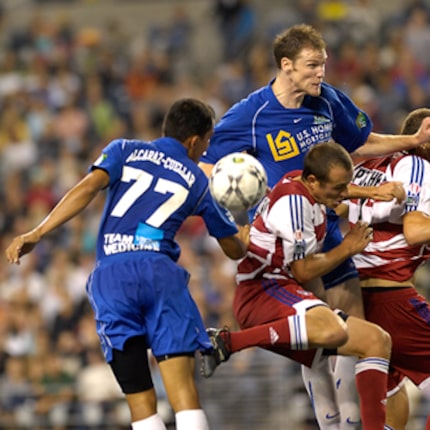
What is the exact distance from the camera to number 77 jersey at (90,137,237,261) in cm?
701

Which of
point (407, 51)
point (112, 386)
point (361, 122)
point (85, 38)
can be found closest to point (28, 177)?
point (85, 38)

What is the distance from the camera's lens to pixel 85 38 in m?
19.1

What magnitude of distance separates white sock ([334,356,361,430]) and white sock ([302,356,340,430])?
0.17 feet

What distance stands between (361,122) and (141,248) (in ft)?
7.24

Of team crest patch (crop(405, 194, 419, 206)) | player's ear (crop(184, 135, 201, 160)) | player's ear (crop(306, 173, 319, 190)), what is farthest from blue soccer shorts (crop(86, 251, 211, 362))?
team crest patch (crop(405, 194, 419, 206))

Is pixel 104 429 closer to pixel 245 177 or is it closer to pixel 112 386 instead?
pixel 112 386

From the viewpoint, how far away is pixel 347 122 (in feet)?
26.9

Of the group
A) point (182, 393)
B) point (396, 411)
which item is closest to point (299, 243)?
point (182, 393)

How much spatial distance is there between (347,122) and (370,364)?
74.2 inches

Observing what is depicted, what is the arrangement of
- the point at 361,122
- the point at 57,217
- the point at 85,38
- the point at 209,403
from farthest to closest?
the point at 85,38
the point at 209,403
the point at 361,122
the point at 57,217

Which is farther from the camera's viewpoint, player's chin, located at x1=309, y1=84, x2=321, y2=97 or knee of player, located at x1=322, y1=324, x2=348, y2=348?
player's chin, located at x1=309, y1=84, x2=321, y2=97

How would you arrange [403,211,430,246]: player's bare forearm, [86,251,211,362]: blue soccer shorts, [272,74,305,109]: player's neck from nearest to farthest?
1. [86,251,211,362]: blue soccer shorts
2. [403,211,430,246]: player's bare forearm
3. [272,74,305,109]: player's neck

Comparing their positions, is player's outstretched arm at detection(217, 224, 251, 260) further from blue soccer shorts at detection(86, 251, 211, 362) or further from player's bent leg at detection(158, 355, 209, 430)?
player's bent leg at detection(158, 355, 209, 430)

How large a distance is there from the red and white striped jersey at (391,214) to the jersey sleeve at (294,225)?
2.17 feet
